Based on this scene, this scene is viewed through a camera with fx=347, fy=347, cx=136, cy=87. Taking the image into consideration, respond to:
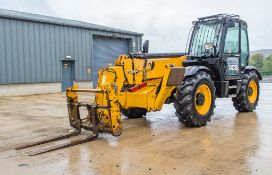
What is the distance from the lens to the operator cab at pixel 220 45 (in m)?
8.95

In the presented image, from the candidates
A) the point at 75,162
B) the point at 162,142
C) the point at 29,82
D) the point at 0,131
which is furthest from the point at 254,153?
the point at 29,82

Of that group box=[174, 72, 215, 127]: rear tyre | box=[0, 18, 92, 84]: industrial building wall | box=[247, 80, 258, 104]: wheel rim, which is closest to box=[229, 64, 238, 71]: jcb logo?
box=[247, 80, 258, 104]: wheel rim

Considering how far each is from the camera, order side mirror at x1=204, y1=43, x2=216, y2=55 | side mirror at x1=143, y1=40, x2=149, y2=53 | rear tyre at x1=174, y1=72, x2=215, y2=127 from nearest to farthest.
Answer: rear tyre at x1=174, y1=72, x2=215, y2=127 < side mirror at x1=143, y1=40, x2=149, y2=53 < side mirror at x1=204, y1=43, x2=216, y2=55

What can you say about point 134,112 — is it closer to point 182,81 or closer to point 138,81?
point 138,81

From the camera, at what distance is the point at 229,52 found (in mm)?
9328

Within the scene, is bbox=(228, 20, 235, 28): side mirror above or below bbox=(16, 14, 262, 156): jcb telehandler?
above

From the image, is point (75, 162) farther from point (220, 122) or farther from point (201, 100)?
point (220, 122)

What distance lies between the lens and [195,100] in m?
7.75

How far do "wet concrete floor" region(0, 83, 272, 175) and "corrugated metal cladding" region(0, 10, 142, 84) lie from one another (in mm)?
9780

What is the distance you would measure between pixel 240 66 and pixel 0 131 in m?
6.56

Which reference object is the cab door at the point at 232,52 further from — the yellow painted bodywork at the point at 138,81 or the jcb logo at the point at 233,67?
the yellow painted bodywork at the point at 138,81

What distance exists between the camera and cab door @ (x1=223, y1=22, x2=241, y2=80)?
9203 millimetres

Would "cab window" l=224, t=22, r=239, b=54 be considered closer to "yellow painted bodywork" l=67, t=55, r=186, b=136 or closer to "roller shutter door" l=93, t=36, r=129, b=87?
"yellow painted bodywork" l=67, t=55, r=186, b=136

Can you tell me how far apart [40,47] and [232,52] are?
42.1 feet
